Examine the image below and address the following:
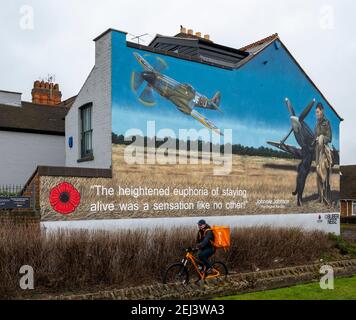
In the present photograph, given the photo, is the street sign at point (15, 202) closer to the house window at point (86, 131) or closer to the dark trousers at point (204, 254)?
the house window at point (86, 131)

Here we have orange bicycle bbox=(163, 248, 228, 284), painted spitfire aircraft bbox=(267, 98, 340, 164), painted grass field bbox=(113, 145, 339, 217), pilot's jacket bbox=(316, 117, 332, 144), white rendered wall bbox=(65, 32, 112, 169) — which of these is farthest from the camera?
pilot's jacket bbox=(316, 117, 332, 144)

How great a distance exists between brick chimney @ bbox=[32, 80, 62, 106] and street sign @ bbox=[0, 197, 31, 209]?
21600 mm

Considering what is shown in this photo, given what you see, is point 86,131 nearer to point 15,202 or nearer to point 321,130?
point 15,202

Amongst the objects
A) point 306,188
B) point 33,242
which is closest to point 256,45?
point 306,188

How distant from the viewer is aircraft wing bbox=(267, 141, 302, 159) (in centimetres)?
2064

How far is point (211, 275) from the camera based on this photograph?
39.0ft

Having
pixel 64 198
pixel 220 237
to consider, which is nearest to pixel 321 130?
pixel 220 237

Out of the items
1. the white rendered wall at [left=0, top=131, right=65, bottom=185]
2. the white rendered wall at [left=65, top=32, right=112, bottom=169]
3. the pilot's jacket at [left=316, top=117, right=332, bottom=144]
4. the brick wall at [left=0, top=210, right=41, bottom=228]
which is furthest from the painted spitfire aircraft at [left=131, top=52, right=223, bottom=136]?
the white rendered wall at [left=0, top=131, right=65, bottom=185]

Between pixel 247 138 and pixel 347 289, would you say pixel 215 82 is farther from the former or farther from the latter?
pixel 347 289

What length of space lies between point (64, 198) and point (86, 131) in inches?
177

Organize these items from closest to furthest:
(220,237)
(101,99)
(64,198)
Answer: (220,237) → (64,198) → (101,99)

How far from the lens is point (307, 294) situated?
11969mm

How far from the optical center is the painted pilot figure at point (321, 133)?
75.5ft

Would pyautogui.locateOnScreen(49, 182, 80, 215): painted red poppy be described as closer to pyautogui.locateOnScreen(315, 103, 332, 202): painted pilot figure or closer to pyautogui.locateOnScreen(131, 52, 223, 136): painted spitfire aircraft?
pyautogui.locateOnScreen(131, 52, 223, 136): painted spitfire aircraft
